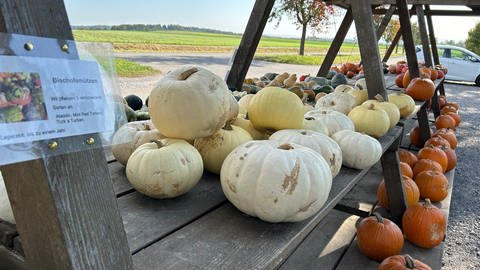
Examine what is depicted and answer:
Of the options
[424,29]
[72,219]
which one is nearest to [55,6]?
[72,219]

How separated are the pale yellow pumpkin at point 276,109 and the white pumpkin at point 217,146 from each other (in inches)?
5.3

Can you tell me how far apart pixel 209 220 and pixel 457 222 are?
2641 mm

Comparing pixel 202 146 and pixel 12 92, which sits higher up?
pixel 12 92

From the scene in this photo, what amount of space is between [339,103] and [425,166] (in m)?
1.41

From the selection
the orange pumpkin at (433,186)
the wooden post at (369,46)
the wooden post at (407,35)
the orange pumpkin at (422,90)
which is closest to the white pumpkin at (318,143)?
the wooden post at (369,46)

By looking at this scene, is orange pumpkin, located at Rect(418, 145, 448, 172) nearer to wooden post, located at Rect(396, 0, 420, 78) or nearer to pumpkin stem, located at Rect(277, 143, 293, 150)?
wooden post, located at Rect(396, 0, 420, 78)

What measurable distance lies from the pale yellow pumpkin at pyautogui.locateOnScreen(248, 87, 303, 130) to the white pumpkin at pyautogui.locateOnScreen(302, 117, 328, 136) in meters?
0.06

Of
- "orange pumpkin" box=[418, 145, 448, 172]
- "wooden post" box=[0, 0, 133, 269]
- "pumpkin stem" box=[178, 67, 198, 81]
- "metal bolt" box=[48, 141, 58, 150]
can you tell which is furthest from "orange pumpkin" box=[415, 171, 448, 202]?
"metal bolt" box=[48, 141, 58, 150]

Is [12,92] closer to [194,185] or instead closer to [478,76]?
[194,185]

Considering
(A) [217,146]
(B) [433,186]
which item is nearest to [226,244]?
(A) [217,146]

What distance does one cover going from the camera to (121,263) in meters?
0.56

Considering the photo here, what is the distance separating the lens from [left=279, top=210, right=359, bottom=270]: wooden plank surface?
2021 millimetres

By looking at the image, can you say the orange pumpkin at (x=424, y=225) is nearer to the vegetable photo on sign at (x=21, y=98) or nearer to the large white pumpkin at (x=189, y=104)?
the large white pumpkin at (x=189, y=104)

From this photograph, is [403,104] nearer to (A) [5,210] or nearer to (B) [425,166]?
(B) [425,166]
